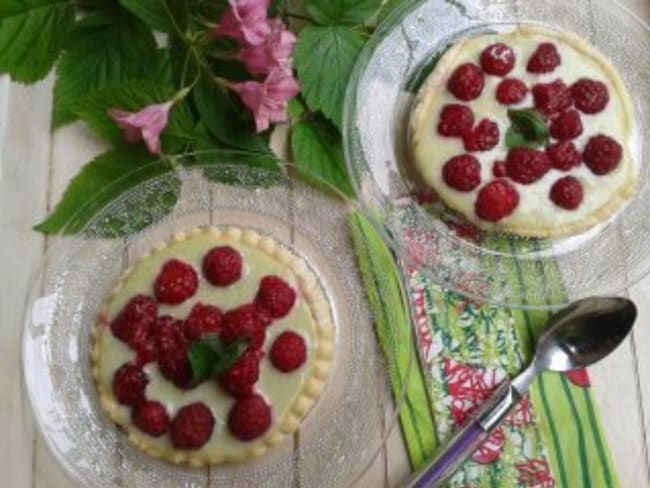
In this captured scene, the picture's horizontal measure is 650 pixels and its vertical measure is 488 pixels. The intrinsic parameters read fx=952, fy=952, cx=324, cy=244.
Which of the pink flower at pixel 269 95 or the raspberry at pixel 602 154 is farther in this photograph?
the raspberry at pixel 602 154

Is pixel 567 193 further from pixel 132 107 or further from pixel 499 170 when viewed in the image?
pixel 132 107

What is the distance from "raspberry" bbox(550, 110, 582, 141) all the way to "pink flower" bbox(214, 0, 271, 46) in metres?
0.37

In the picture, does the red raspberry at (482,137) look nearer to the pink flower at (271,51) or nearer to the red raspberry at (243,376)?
the pink flower at (271,51)

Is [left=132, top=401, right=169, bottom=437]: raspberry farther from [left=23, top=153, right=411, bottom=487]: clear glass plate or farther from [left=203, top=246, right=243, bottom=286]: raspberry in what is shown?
[left=203, top=246, right=243, bottom=286]: raspberry

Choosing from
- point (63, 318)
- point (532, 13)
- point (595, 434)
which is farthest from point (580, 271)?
point (63, 318)

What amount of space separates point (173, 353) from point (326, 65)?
381 mm

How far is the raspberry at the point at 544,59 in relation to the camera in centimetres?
117

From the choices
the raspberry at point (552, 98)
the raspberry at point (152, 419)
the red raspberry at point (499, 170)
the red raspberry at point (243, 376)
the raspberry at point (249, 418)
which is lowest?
the raspberry at point (152, 419)

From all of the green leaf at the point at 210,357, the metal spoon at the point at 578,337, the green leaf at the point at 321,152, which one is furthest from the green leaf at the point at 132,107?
the metal spoon at the point at 578,337

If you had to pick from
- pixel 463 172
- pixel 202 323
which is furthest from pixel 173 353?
pixel 463 172

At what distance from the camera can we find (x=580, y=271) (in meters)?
1.12

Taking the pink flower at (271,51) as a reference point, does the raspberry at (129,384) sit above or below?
below

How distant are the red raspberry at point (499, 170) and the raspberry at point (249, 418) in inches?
15.3

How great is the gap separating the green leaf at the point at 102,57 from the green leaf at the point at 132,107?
0.02m
